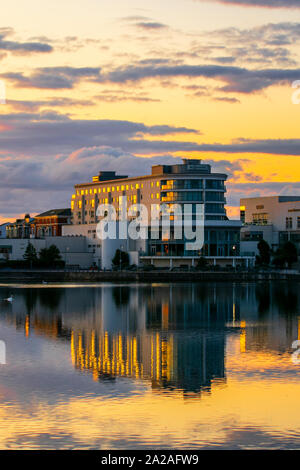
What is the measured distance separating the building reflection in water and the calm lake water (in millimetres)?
87

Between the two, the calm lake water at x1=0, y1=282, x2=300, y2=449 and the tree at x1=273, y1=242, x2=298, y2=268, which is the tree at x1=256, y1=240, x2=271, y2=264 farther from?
the calm lake water at x1=0, y1=282, x2=300, y2=449

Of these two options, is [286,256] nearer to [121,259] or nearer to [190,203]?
[190,203]

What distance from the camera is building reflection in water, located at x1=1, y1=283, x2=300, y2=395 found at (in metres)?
37.3

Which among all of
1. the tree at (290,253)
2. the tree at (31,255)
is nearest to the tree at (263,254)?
the tree at (290,253)

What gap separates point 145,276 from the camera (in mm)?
156250

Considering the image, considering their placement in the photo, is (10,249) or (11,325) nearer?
(11,325)

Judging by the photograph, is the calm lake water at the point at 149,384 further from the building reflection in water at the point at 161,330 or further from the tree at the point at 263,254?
the tree at the point at 263,254

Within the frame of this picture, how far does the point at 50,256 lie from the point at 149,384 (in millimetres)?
149828

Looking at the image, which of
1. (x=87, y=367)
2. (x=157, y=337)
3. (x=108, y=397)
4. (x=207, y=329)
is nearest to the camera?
(x=108, y=397)

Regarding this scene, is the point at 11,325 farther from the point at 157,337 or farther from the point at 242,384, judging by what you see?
the point at 242,384

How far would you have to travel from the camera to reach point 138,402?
30.0 m

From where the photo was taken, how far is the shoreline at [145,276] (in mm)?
150750
